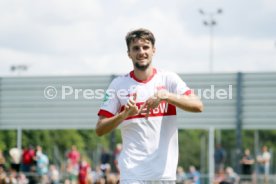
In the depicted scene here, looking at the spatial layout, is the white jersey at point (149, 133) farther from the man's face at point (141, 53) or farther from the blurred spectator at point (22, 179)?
the blurred spectator at point (22, 179)

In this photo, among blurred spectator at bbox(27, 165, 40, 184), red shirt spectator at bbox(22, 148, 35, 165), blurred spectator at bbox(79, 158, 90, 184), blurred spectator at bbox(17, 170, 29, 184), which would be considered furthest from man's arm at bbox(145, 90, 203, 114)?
red shirt spectator at bbox(22, 148, 35, 165)

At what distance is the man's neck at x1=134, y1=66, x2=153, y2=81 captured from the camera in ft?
21.4

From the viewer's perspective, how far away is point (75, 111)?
28.6 meters

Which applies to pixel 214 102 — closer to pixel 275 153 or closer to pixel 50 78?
pixel 50 78

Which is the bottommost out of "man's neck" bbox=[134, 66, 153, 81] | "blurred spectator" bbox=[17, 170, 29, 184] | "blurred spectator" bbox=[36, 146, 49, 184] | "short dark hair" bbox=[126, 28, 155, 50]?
"blurred spectator" bbox=[17, 170, 29, 184]

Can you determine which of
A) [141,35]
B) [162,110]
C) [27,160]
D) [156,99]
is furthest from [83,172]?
[156,99]

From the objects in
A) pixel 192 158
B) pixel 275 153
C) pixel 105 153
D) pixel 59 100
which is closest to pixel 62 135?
pixel 192 158

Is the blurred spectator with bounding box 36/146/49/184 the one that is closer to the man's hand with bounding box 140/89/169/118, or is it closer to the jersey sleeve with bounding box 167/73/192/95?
the jersey sleeve with bounding box 167/73/192/95

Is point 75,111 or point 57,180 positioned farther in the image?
point 75,111

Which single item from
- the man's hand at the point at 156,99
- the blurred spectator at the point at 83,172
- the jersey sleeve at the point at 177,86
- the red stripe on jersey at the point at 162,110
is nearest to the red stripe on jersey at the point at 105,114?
the red stripe on jersey at the point at 162,110

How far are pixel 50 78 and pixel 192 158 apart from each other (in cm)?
6357

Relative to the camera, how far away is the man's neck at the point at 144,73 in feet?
21.4

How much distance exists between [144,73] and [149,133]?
490mm

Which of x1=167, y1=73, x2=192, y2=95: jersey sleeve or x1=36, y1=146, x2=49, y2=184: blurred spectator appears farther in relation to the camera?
x1=36, y1=146, x2=49, y2=184: blurred spectator
